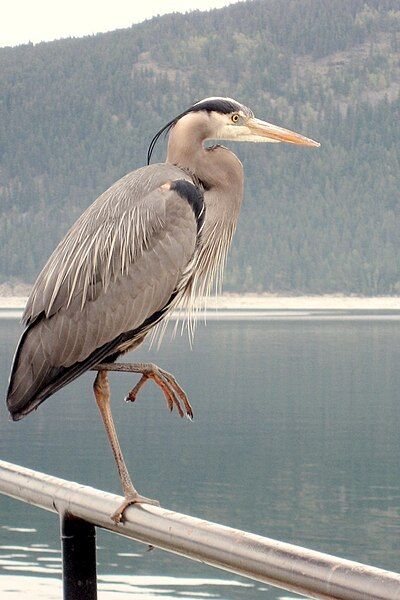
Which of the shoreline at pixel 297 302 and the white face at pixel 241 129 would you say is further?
the shoreline at pixel 297 302

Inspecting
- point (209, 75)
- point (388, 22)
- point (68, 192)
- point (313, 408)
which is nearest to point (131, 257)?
point (313, 408)

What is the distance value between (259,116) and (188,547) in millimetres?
153824

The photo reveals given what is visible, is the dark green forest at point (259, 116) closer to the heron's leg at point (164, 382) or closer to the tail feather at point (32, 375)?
the tail feather at point (32, 375)

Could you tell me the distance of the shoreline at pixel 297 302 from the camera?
436 ft

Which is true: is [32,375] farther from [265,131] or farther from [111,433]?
[265,131]

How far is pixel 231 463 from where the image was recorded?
37.2m

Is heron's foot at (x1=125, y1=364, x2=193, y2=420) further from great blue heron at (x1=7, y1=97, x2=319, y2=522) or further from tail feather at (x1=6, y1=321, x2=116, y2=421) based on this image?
tail feather at (x1=6, y1=321, x2=116, y2=421)

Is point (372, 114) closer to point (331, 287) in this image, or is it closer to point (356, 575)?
point (331, 287)

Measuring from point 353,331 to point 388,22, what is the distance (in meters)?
88.8

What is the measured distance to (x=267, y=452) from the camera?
39719 mm

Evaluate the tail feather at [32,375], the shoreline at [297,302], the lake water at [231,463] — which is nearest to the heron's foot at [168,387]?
the tail feather at [32,375]

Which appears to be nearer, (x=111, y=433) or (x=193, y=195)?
(x=111, y=433)

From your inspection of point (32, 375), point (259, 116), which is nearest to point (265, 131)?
point (32, 375)

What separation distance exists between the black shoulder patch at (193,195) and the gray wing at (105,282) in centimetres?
1
